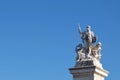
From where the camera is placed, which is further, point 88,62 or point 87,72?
point 88,62

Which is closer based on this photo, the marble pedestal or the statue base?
the marble pedestal

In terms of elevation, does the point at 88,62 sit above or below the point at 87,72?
above

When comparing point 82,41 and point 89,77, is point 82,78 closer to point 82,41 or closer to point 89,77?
point 89,77

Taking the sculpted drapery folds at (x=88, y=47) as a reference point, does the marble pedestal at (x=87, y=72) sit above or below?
below

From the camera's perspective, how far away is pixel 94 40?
48562 millimetres

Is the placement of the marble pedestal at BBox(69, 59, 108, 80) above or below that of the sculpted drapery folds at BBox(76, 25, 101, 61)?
below

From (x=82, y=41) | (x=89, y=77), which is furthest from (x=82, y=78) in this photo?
(x=82, y=41)

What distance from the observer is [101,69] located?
47062 millimetres

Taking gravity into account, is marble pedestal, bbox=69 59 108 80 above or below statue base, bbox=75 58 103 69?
below

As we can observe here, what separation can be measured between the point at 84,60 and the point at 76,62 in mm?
822

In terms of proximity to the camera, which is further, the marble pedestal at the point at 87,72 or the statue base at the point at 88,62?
the statue base at the point at 88,62

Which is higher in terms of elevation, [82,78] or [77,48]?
[77,48]

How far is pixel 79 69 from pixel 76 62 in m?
1.13

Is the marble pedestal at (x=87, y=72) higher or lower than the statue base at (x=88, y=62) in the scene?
lower
